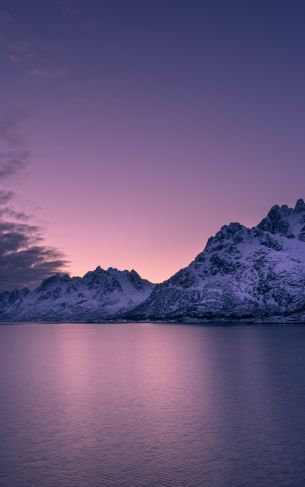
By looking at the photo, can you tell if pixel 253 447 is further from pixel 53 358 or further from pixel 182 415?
pixel 53 358

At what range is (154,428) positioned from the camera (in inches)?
2168

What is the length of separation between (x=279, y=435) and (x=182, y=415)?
1412 cm

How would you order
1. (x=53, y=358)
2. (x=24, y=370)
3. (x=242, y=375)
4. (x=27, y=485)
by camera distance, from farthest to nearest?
(x=53, y=358) → (x=24, y=370) → (x=242, y=375) → (x=27, y=485)

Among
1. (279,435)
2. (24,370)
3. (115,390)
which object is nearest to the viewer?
(279,435)

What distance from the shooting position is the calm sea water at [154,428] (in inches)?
1543

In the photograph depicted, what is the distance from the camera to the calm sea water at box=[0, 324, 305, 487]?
39188 mm

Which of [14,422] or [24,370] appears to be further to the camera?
[24,370]

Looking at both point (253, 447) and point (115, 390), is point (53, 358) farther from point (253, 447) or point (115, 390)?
point (253, 447)

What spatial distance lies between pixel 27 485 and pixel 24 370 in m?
79.4

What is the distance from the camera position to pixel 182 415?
2431 inches

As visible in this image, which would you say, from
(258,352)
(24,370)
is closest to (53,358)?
→ (24,370)

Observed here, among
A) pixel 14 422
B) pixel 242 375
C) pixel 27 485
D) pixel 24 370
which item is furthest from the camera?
pixel 24 370

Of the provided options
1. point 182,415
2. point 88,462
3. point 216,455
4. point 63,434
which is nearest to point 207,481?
point 216,455

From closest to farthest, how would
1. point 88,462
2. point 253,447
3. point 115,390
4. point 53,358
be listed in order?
point 88,462
point 253,447
point 115,390
point 53,358
